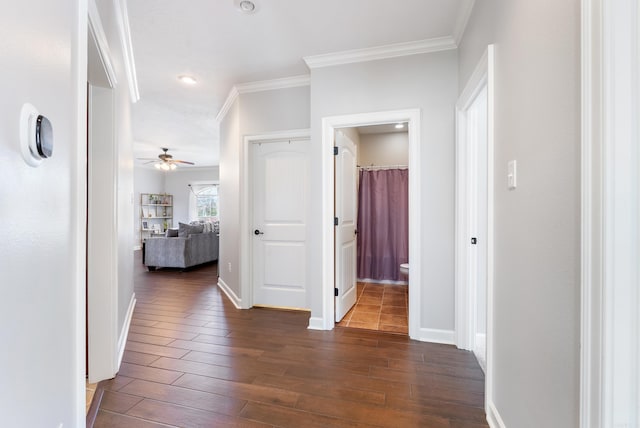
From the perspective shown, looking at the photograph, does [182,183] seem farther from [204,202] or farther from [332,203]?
[332,203]

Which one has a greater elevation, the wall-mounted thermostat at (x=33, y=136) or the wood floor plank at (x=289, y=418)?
the wall-mounted thermostat at (x=33, y=136)

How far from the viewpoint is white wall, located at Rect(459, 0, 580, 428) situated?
0.97 m

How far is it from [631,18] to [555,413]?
1.22 m

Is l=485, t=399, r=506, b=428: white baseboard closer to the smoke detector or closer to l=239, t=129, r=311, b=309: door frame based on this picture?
l=239, t=129, r=311, b=309: door frame

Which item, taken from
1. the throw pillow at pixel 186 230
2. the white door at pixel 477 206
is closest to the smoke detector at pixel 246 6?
the white door at pixel 477 206

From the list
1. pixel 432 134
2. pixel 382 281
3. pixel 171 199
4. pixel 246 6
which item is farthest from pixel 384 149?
pixel 171 199

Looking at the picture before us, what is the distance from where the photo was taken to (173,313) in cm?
339

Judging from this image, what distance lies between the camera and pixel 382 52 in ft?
8.95

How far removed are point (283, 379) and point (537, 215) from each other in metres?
1.77

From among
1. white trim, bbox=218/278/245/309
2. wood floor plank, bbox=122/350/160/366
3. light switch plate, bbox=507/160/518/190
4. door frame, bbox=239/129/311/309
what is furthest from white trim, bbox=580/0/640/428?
white trim, bbox=218/278/245/309

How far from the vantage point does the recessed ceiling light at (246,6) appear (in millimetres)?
2119

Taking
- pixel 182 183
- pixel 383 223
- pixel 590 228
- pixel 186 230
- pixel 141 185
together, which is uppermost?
pixel 182 183

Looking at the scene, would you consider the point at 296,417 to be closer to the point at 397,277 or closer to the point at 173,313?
the point at 173,313

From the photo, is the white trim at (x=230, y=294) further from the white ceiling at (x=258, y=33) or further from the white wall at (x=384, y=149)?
the white wall at (x=384, y=149)
